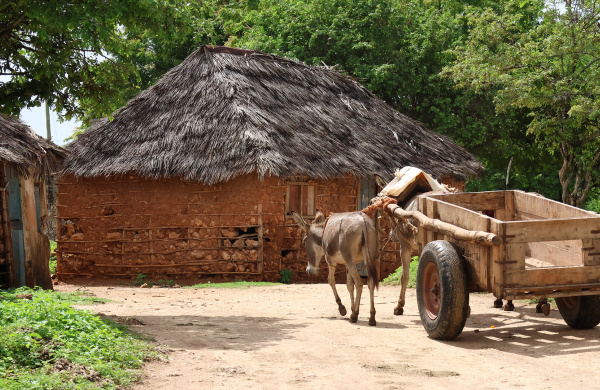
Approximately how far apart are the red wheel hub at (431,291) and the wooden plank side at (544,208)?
1382mm

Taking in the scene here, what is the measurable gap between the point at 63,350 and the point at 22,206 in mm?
7565

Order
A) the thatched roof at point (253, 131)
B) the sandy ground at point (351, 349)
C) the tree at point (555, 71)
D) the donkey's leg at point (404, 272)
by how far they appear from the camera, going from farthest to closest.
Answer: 1. the tree at point (555, 71)
2. the thatched roof at point (253, 131)
3. the donkey's leg at point (404, 272)
4. the sandy ground at point (351, 349)

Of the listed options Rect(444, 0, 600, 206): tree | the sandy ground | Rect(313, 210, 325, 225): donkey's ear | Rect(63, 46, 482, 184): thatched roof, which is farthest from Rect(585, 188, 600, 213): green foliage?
Rect(313, 210, 325, 225): donkey's ear

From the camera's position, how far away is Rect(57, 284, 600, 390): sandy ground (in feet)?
18.4

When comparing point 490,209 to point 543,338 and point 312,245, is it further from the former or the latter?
point 312,245

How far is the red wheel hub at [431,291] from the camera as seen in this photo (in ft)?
24.3

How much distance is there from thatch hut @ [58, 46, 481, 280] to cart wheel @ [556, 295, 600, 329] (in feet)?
23.8

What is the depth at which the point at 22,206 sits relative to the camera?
12703mm

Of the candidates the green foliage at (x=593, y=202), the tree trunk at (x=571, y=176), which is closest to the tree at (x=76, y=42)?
the tree trunk at (x=571, y=176)

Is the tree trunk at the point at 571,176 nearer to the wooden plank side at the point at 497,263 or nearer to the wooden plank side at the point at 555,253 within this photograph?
the wooden plank side at the point at 555,253

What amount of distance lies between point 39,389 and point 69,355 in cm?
89

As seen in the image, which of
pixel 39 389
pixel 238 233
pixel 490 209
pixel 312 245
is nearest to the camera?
pixel 39 389

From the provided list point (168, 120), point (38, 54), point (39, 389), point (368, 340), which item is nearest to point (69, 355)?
point (39, 389)

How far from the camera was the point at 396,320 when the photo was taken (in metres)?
8.89
